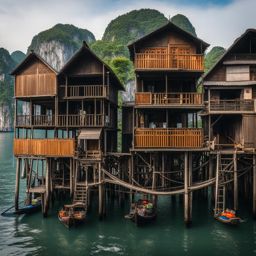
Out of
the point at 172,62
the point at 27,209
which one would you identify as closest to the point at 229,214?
the point at 172,62

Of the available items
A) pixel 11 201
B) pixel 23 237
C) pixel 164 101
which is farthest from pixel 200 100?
pixel 11 201

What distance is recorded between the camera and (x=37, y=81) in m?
28.2

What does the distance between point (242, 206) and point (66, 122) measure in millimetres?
19553

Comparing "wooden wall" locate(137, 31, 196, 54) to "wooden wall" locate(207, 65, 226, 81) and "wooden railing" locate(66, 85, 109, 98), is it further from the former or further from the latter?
"wooden railing" locate(66, 85, 109, 98)

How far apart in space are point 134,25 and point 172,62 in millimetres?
137200

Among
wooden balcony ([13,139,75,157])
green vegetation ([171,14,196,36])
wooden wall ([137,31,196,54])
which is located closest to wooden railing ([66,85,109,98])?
wooden balcony ([13,139,75,157])

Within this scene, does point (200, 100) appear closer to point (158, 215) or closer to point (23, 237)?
point (158, 215)

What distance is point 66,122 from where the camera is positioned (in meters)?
28.0

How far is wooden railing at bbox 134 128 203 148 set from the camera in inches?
974

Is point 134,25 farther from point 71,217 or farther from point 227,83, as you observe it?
point 71,217

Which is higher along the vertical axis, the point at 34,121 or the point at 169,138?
the point at 34,121

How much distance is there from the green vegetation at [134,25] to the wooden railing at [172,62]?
119916mm

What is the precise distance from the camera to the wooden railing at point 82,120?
27.5 meters

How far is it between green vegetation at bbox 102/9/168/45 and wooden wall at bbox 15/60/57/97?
386 ft
